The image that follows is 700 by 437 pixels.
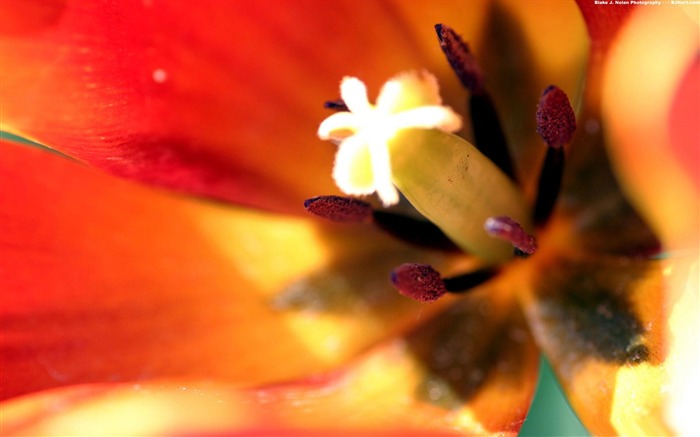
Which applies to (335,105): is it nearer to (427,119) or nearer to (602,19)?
(427,119)

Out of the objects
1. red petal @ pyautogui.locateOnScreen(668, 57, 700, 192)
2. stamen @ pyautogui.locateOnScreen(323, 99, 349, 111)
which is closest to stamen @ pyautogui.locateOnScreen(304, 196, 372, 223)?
stamen @ pyautogui.locateOnScreen(323, 99, 349, 111)

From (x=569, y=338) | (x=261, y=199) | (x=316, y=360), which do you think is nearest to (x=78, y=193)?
(x=261, y=199)

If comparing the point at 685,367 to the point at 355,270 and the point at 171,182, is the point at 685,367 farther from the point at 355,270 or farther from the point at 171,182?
the point at 171,182

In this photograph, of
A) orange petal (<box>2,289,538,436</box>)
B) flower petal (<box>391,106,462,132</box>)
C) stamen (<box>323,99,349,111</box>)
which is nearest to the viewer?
orange petal (<box>2,289,538,436</box>)

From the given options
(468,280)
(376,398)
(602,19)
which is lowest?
(376,398)

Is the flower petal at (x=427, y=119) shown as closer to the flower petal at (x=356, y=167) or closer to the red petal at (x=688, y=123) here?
the flower petal at (x=356, y=167)

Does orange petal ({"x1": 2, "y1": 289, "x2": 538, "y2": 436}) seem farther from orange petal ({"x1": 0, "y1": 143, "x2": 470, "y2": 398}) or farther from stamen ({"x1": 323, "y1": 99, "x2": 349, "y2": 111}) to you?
stamen ({"x1": 323, "y1": 99, "x2": 349, "y2": 111})

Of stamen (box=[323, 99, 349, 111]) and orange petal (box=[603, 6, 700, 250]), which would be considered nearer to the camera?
orange petal (box=[603, 6, 700, 250])

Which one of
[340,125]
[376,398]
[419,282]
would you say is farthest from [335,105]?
[376,398]
